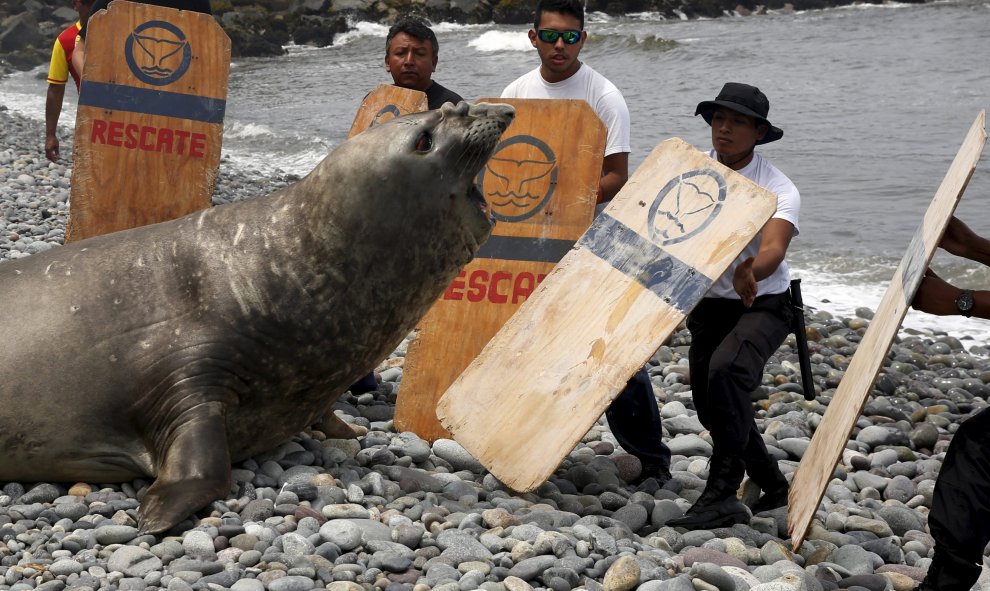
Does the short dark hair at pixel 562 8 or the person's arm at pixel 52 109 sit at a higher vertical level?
the short dark hair at pixel 562 8

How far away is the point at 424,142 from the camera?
15.8 feet

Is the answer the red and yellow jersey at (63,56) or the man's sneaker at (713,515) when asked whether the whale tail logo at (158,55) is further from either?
the man's sneaker at (713,515)

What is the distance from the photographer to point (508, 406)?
5078 millimetres

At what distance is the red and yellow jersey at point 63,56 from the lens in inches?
335

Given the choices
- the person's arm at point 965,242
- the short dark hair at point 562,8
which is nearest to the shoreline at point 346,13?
the short dark hair at point 562,8

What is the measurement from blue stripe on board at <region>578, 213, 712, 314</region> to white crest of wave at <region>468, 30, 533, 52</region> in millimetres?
31146

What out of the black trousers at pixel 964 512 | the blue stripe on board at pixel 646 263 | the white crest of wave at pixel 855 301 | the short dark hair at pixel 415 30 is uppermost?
the short dark hair at pixel 415 30

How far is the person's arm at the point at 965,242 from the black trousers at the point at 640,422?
163cm

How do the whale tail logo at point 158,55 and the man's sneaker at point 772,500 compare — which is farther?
the whale tail logo at point 158,55

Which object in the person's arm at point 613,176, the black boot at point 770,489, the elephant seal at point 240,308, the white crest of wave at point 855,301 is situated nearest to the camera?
the elephant seal at point 240,308

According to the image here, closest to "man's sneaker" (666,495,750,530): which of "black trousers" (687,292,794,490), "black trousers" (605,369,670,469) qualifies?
"black trousers" (687,292,794,490)

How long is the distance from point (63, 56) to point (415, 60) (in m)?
3.66

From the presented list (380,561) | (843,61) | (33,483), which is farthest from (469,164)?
(843,61)

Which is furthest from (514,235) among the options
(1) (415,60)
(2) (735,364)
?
(2) (735,364)
